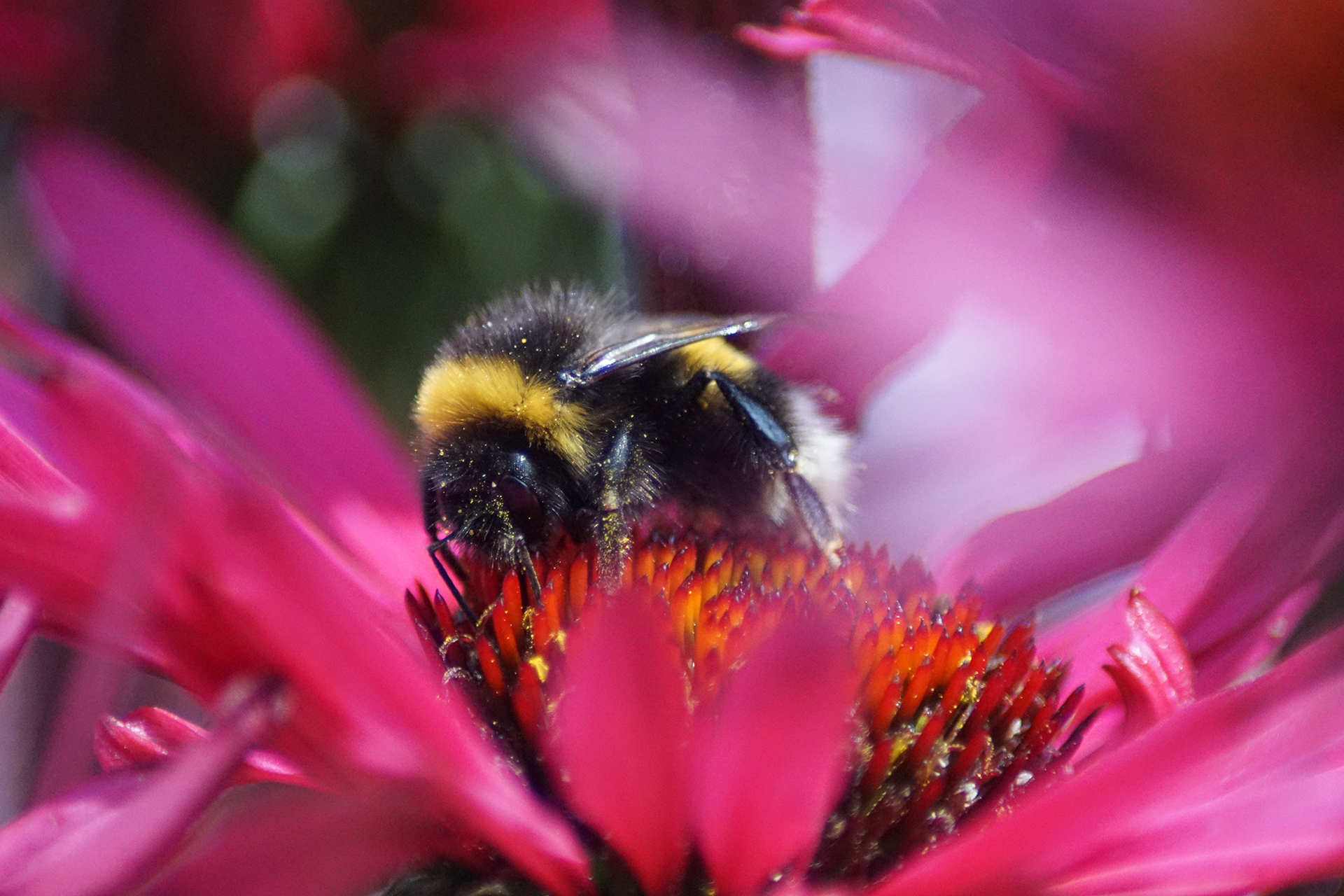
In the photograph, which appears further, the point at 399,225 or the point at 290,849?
the point at 399,225

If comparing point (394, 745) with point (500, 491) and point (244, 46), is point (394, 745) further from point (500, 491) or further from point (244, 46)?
point (244, 46)

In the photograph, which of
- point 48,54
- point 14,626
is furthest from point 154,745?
point 48,54

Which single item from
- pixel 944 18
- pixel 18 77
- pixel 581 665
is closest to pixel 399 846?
pixel 581 665

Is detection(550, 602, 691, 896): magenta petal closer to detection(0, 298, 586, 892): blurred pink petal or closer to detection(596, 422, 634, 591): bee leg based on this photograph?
detection(0, 298, 586, 892): blurred pink petal

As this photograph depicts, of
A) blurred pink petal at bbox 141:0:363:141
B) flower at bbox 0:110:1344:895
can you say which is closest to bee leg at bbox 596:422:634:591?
flower at bbox 0:110:1344:895

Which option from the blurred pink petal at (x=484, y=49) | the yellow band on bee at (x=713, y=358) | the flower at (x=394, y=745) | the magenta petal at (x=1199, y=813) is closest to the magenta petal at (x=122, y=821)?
the flower at (x=394, y=745)

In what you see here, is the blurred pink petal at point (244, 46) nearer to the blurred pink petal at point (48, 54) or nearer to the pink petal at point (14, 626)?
the blurred pink petal at point (48, 54)

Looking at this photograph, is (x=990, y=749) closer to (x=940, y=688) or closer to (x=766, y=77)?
(x=940, y=688)

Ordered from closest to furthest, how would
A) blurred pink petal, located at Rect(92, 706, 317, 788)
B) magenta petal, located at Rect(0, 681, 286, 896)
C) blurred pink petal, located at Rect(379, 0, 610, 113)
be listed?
magenta petal, located at Rect(0, 681, 286, 896)
blurred pink petal, located at Rect(92, 706, 317, 788)
blurred pink petal, located at Rect(379, 0, 610, 113)
